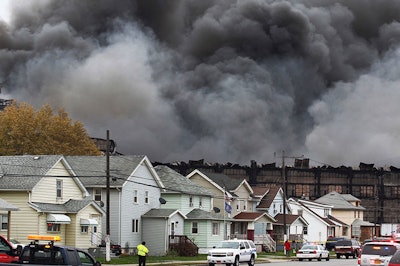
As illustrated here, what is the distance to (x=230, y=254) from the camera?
4919 cm

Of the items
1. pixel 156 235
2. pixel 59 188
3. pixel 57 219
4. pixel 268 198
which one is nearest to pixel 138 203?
pixel 156 235

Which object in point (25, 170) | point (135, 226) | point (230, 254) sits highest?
point (25, 170)

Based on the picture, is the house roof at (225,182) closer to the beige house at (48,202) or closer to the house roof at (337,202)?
the beige house at (48,202)

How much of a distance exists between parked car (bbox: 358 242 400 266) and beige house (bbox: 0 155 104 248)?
92.0 ft

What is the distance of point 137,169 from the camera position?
7131 cm

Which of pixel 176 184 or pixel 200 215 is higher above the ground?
pixel 176 184

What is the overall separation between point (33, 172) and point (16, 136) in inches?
1329

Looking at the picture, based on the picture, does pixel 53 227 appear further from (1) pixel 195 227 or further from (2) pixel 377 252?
(2) pixel 377 252

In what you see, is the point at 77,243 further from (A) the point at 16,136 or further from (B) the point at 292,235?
(B) the point at 292,235

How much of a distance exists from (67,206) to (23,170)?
175 inches

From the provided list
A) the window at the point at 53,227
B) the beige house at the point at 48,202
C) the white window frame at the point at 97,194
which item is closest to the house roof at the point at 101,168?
the white window frame at the point at 97,194

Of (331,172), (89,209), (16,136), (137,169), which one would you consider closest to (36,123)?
(16,136)

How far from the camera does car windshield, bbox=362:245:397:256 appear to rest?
37812mm

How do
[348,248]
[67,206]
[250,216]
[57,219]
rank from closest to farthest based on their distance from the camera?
[57,219] → [67,206] → [348,248] → [250,216]
